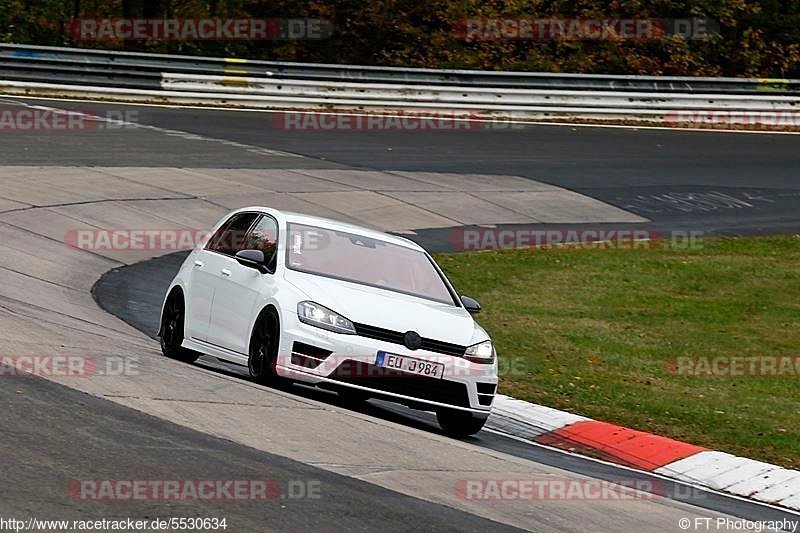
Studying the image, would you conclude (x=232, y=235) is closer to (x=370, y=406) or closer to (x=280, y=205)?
(x=370, y=406)

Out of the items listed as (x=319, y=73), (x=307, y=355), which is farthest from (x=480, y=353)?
(x=319, y=73)

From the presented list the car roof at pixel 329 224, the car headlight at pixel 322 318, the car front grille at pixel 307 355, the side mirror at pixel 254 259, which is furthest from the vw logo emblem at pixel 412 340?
the car roof at pixel 329 224

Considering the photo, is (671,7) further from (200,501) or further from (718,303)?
(200,501)

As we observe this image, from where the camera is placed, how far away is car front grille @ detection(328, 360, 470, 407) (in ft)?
34.9

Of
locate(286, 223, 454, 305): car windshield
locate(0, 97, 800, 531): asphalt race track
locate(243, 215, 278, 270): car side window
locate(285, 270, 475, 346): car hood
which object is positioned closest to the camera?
locate(0, 97, 800, 531): asphalt race track

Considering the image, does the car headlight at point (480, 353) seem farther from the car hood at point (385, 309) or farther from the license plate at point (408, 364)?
the license plate at point (408, 364)

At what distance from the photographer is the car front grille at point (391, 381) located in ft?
34.9

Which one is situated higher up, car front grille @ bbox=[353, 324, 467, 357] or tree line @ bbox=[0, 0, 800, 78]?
tree line @ bbox=[0, 0, 800, 78]

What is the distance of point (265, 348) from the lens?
11.1 m

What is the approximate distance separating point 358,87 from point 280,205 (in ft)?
34.8

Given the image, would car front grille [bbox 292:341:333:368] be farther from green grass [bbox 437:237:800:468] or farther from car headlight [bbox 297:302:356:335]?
green grass [bbox 437:237:800:468]

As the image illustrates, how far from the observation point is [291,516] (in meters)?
7.19

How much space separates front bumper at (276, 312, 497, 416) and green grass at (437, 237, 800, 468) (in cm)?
240

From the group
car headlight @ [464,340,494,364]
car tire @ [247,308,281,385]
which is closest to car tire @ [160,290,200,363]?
car tire @ [247,308,281,385]
